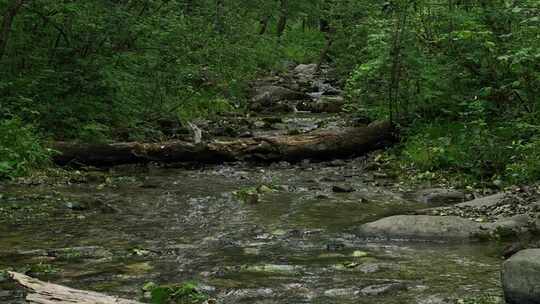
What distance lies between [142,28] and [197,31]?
478cm

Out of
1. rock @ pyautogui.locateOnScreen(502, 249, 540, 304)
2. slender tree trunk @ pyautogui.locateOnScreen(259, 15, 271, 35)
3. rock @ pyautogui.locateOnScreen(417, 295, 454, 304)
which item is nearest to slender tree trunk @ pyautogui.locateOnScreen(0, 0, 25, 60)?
rock @ pyautogui.locateOnScreen(417, 295, 454, 304)

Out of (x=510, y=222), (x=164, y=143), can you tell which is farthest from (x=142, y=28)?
(x=510, y=222)

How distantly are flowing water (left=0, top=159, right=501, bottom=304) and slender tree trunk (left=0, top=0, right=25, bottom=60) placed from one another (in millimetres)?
4786

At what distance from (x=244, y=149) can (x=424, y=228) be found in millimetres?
7938

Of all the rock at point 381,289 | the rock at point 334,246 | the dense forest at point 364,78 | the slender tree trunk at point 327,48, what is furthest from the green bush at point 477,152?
the slender tree trunk at point 327,48

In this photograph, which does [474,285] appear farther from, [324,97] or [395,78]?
[324,97]

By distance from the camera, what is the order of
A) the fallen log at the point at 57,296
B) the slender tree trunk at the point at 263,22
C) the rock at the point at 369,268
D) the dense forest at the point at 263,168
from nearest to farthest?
the fallen log at the point at 57,296 < the dense forest at the point at 263,168 < the rock at the point at 369,268 < the slender tree trunk at the point at 263,22

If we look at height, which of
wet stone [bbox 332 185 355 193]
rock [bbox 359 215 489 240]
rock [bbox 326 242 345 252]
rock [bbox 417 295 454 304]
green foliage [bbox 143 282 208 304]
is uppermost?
green foliage [bbox 143 282 208 304]

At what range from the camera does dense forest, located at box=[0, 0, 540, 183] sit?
45.8 feet

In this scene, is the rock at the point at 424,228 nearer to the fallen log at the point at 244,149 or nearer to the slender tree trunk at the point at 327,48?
the fallen log at the point at 244,149

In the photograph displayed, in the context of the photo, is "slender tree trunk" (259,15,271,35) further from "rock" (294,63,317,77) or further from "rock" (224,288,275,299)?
"rock" (224,288,275,299)

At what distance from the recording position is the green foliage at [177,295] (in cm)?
637

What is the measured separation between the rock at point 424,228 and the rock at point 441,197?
7.56 feet

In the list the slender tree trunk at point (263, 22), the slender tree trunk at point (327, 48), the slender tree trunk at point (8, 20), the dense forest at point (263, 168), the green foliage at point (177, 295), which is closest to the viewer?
the green foliage at point (177, 295)
